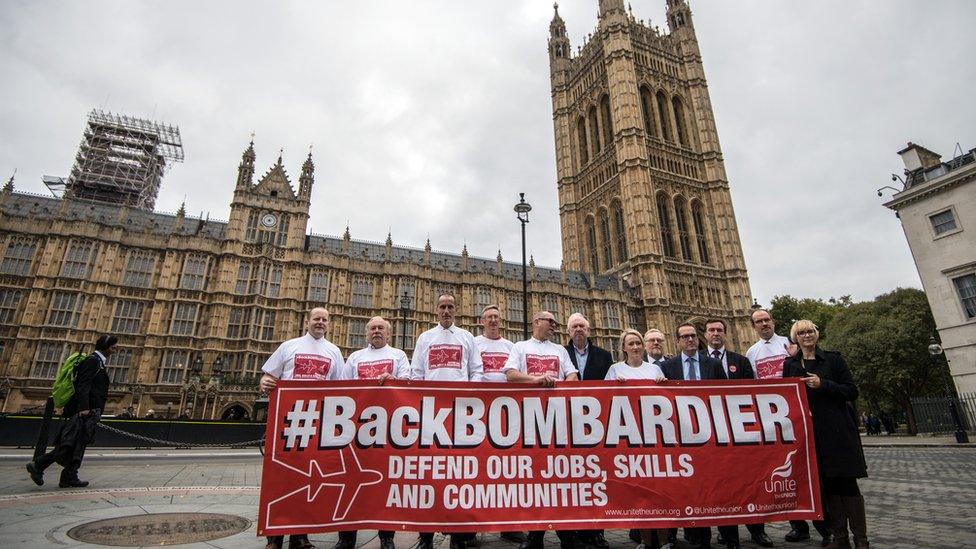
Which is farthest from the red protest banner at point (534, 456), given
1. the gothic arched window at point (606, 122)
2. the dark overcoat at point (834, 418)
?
→ the gothic arched window at point (606, 122)

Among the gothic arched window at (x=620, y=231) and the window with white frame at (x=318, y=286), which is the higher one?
the gothic arched window at (x=620, y=231)

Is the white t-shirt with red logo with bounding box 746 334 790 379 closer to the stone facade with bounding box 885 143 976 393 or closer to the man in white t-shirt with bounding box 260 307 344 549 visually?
the man in white t-shirt with bounding box 260 307 344 549

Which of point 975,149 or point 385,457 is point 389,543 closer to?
point 385,457

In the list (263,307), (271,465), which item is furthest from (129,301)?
(271,465)

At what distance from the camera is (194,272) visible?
1212 inches

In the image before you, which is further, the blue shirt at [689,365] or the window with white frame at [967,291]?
the window with white frame at [967,291]

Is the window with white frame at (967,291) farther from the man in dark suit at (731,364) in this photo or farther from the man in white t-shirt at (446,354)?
the man in white t-shirt at (446,354)

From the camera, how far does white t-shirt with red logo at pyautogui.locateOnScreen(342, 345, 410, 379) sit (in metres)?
5.98

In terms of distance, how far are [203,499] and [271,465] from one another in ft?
11.7

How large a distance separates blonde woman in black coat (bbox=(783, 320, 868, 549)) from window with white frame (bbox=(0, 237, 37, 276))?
128ft

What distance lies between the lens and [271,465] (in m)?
4.46

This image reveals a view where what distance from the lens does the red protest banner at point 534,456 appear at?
442 cm

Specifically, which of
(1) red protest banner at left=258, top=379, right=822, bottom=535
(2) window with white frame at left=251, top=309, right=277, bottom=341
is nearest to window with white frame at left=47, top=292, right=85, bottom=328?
(2) window with white frame at left=251, top=309, right=277, bottom=341

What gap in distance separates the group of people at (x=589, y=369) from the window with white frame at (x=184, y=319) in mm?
29135
